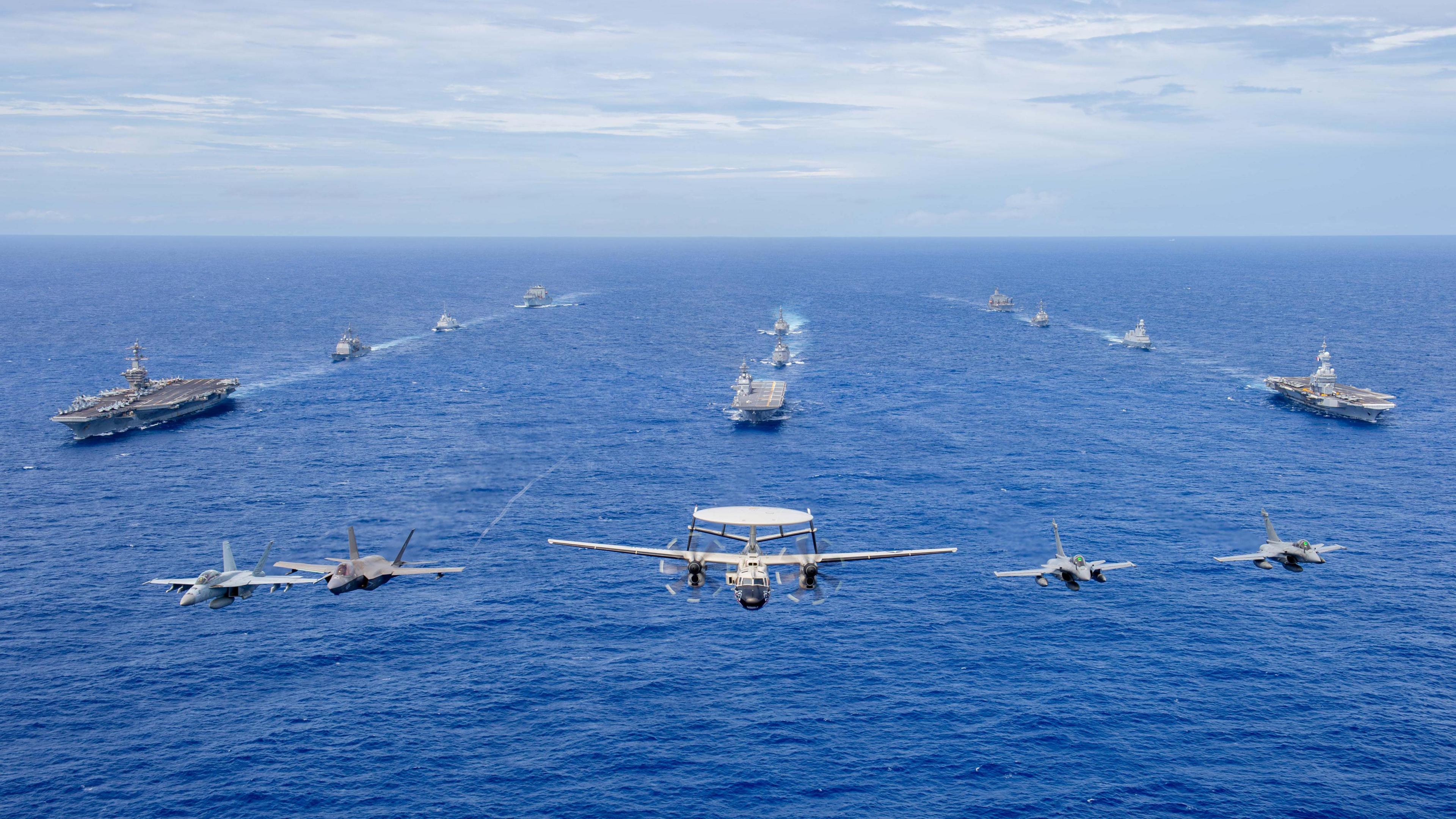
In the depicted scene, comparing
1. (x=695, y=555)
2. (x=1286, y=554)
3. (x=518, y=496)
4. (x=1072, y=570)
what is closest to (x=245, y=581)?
(x=695, y=555)

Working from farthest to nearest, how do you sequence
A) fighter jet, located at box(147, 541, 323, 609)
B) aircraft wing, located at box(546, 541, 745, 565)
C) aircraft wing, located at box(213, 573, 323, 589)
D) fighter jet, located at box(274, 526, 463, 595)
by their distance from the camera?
fighter jet, located at box(147, 541, 323, 609) → aircraft wing, located at box(213, 573, 323, 589) → fighter jet, located at box(274, 526, 463, 595) → aircraft wing, located at box(546, 541, 745, 565)

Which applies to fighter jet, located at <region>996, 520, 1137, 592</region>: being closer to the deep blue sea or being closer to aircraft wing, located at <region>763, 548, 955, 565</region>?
aircraft wing, located at <region>763, 548, 955, 565</region>

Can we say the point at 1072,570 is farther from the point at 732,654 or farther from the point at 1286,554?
the point at 732,654

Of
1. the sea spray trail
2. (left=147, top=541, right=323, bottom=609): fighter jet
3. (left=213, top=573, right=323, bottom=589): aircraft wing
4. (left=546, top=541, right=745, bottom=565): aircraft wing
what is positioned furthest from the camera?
the sea spray trail

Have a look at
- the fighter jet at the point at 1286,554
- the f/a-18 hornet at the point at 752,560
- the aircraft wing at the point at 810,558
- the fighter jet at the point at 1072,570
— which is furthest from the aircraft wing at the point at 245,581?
the fighter jet at the point at 1286,554

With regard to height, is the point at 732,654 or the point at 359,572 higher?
the point at 359,572

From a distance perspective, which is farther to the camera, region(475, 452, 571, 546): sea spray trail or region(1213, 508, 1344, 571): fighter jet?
region(475, 452, 571, 546): sea spray trail

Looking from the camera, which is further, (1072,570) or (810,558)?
(1072,570)

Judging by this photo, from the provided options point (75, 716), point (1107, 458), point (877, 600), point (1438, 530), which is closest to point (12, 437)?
point (75, 716)

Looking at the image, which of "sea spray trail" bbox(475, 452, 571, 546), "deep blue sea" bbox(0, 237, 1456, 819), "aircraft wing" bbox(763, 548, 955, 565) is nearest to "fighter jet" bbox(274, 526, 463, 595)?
"deep blue sea" bbox(0, 237, 1456, 819)

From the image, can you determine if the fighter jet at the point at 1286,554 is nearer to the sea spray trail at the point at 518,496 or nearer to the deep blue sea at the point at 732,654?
the deep blue sea at the point at 732,654

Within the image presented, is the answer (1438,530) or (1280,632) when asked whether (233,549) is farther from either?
(1438,530)
